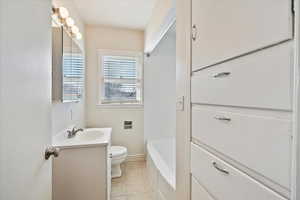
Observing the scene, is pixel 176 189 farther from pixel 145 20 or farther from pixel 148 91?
pixel 145 20

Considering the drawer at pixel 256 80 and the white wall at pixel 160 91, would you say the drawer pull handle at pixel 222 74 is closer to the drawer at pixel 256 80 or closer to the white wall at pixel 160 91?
the drawer at pixel 256 80

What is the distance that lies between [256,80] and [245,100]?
89mm

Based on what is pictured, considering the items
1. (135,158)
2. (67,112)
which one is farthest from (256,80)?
(135,158)

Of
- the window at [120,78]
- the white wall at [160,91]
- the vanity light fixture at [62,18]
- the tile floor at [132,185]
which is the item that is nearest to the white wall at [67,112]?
the vanity light fixture at [62,18]

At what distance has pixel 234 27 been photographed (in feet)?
2.28

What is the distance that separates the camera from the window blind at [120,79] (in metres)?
3.21

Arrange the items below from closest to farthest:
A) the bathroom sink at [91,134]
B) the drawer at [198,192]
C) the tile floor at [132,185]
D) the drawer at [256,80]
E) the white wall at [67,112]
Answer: the drawer at [256,80] < the drawer at [198,192] < the white wall at [67,112] < the tile floor at [132,185] < the bathroom sink at [91,134]

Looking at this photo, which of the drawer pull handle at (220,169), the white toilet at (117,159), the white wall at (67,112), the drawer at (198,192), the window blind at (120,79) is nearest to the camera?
the drawer pull handle at (220,169)

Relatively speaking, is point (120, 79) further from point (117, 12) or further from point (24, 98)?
point (24, 98)

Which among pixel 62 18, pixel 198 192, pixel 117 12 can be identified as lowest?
pixel 198 192

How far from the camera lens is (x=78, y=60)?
2439 millimetres

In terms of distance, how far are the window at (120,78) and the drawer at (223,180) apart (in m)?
2.36

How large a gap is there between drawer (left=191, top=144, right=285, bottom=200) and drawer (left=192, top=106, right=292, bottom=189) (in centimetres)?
5

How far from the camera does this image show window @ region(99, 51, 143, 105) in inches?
125
